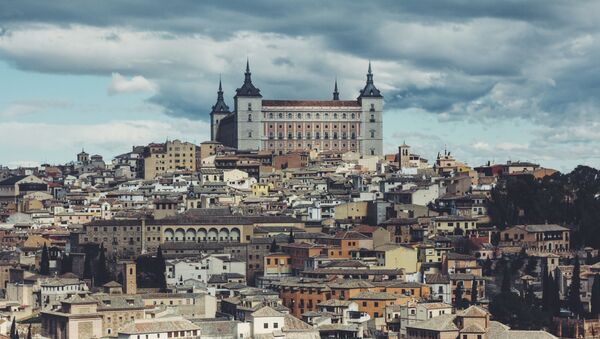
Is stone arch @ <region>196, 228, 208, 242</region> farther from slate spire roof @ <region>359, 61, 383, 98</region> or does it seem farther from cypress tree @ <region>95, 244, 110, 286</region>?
slate spire roof @ <region>359, 61, 383, 98</region>

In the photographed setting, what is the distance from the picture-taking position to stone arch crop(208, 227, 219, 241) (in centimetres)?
9438

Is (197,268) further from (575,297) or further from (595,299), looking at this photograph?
(595,299)

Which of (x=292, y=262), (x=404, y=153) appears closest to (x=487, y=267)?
(x=292, y=262)

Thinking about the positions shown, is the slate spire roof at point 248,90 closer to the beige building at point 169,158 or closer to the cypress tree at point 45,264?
the beige building at point 169,158

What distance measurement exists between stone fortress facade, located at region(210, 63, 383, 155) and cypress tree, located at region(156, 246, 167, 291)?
70.0 meters

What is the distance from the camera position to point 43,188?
137 meters

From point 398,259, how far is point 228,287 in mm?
11026

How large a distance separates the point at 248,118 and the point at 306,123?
22.4 ft

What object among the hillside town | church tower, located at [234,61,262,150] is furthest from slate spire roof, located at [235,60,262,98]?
the hillside town

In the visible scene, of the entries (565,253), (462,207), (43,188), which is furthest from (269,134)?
(565,253)

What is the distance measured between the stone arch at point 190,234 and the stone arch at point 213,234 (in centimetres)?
104

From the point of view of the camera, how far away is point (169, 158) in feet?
472

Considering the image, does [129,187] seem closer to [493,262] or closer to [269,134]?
[269,134]

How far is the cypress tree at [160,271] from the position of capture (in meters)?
84.1
